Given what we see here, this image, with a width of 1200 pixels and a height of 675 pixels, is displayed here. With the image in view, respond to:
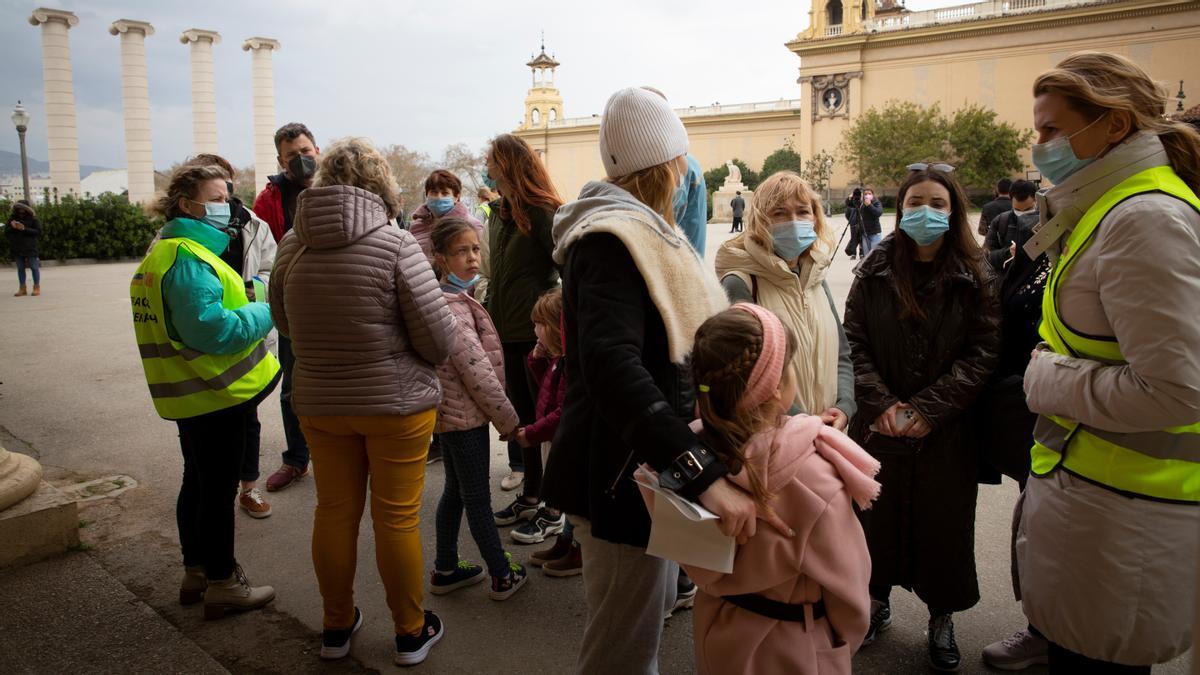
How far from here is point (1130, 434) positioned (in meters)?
2.16

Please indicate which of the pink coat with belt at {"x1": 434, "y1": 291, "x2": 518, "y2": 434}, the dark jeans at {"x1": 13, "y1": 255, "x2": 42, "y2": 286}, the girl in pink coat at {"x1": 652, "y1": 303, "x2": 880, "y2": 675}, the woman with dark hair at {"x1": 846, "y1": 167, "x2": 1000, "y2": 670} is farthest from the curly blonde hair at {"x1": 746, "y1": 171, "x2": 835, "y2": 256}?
the dark jeans at {"x1": 13, "y1": 255, "x2": 42, "y2": 286}

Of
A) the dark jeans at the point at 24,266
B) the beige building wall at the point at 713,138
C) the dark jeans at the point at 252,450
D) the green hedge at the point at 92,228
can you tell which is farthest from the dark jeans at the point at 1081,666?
the beige building wall at the point at 713,138

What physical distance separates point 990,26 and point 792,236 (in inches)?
2285

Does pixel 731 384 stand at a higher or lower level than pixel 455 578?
higher

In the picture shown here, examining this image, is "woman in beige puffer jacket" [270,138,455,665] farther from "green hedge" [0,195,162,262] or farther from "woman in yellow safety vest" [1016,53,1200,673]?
"green hedge" [0,195,162,262]

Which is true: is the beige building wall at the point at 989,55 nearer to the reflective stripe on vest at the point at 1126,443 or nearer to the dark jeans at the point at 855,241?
the dark jeans at the point at 855,241

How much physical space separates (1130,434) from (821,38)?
195 ft

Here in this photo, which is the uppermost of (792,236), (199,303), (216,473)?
(792,236)

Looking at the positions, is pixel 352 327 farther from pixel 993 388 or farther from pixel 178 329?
pixel 993 388

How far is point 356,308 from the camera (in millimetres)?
2801

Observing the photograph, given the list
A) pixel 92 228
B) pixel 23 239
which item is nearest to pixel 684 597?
pixel 23 239

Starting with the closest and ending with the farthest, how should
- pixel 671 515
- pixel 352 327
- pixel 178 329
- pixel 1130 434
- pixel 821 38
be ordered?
pixel 671 515 → pixel 1130 434 → pixel 352 327 → pixel 178 329 → pixel 821 38

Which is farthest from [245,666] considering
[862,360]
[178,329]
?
[862,360]

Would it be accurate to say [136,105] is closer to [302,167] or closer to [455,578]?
[302,167]
